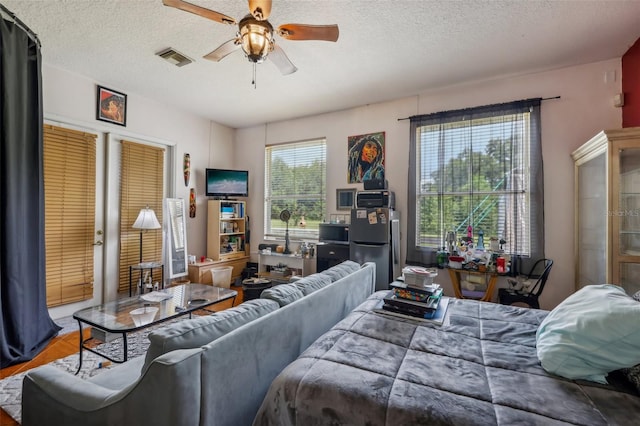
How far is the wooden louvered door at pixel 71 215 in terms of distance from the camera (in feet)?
10.4

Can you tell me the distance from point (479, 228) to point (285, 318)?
298cm

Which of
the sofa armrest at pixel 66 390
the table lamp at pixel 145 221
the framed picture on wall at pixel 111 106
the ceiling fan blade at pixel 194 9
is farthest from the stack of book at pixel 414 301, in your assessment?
the framed picture on wall at pixel 111 106

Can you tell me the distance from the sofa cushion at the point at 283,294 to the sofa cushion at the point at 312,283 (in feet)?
0.18

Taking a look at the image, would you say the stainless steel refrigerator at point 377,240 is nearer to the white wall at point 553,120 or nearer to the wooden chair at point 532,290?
the white wall at point 553,120

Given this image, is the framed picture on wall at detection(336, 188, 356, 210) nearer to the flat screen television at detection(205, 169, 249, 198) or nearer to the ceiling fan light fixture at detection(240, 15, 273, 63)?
the flat screen television at detection(205, 169, 249, 198)

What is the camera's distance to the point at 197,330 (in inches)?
45.8

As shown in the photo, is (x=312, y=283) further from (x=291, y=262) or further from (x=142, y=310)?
(x=291, y=262)

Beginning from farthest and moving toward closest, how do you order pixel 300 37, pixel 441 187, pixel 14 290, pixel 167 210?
pixel 167 210 → pixel 441 187 → pixel 14 290 → pixel 300 37

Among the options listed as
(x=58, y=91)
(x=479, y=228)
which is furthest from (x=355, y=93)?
(x=58, y=91)

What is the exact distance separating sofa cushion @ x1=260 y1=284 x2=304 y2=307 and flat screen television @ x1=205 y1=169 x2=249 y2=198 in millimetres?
3645

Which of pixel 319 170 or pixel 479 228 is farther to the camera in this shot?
pixel 319 170

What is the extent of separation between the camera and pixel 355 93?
3814 mm

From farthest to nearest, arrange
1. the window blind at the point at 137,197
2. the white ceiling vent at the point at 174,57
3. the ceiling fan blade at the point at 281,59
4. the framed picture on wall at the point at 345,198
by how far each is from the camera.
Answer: the framed picture on wall at the point at 345,198
the window blind at the point at 137,197
the white ceiling vent at the point at 174,57
the ceiling fan blade at the point at 281,59

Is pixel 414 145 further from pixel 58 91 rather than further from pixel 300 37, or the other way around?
pixel 58 91
